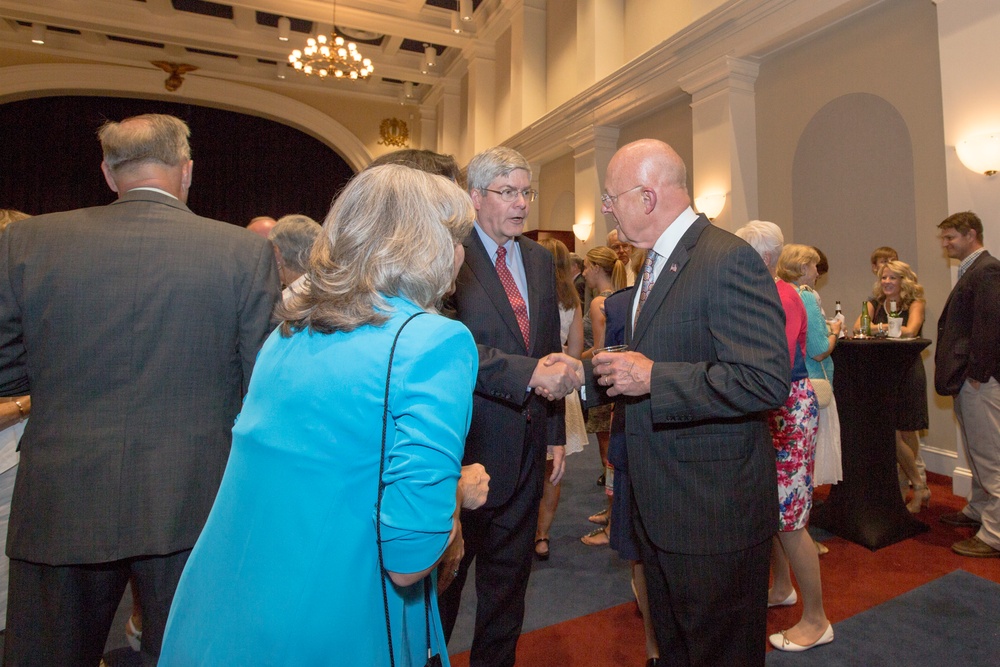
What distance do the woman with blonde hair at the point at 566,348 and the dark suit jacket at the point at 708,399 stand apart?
5.69ft

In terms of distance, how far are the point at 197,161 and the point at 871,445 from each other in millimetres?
14770

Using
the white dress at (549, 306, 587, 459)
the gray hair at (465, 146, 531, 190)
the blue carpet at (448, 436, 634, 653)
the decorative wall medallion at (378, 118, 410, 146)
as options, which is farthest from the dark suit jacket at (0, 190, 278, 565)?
the decorative wall medallion at (378, 118, 410, 146)

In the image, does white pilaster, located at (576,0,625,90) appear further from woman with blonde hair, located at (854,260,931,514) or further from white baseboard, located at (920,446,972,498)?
white baseboard, located at (920,446,972,498)

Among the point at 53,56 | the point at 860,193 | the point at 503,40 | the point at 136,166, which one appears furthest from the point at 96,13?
the point at 860,193

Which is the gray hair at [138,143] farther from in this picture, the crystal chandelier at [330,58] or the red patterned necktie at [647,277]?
the crystal chandelier at [330,58]

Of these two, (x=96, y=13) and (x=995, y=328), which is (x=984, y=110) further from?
(x=96, y=13)

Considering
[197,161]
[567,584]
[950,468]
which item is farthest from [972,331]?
[197,161]

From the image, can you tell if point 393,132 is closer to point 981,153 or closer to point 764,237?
point 981,153

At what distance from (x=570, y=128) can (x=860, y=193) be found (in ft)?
15.4

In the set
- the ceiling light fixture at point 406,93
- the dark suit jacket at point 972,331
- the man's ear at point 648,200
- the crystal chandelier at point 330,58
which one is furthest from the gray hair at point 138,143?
the ceiling light fixture at point 406,93

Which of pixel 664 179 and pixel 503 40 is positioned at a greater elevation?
pixel 503 40

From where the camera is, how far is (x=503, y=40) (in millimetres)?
11266

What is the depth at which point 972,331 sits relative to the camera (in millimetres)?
3473

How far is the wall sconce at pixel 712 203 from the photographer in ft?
20.4
